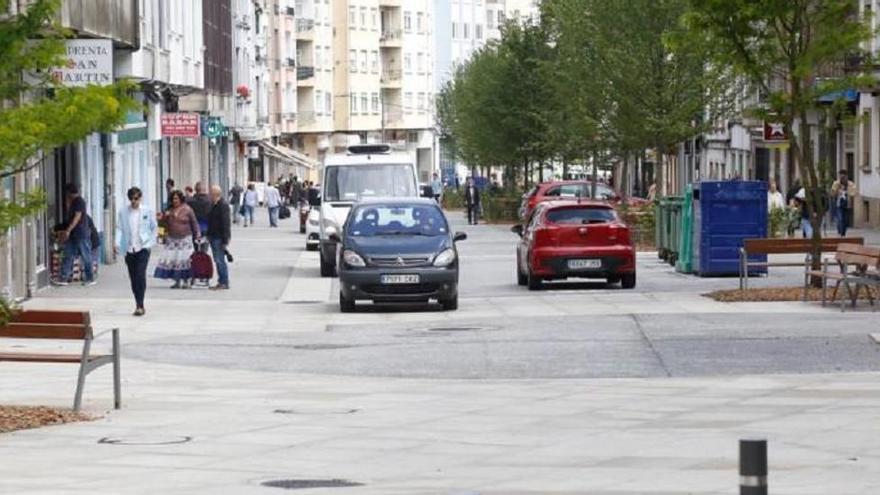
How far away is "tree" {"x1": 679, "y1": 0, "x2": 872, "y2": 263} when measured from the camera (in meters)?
32.0

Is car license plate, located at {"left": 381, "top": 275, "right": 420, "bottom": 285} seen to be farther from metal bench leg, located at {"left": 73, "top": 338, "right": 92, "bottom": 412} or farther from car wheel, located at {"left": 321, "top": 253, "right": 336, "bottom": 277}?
metal bench leg, located at {"left": 73, "top": 338, "right": 92, "bottom": 412}

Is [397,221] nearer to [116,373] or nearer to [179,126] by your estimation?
[116,373]

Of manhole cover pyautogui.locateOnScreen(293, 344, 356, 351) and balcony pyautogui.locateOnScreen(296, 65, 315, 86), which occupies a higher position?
balcony pyautogui.locateOnScreen(296, 65, 315, 86)

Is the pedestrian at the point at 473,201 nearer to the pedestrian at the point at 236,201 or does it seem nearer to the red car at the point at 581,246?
the pedestrian at the point at 236,201

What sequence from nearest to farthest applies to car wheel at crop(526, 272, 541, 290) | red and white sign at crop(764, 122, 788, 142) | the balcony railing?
car wheel at crop(526, 272, 541, 290) < red and white sign at crop(764, 122, 788, 142) < the balcony railing

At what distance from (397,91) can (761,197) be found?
5127 inches

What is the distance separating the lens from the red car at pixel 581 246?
36.3 metres

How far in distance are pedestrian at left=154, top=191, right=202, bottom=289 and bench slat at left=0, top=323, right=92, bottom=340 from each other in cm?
2026

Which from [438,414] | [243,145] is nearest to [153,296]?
[438,414]

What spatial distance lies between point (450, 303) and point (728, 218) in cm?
793

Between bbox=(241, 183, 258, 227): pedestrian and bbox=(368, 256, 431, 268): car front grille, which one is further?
bbox=(241, 183, 258, 227): pedestrian

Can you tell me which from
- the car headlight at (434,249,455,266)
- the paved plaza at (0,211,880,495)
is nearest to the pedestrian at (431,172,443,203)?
the car headlight at (434,249,455,266)

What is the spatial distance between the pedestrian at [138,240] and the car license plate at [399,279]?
10.4 ft

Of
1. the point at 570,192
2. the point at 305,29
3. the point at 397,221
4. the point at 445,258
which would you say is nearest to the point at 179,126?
the point at 570,192
